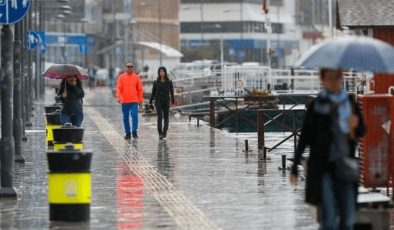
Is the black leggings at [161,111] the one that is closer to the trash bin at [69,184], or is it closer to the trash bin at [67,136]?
the trash bin at [67,136]

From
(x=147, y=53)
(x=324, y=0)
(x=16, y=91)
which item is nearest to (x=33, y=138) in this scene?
(x=16, y=91)

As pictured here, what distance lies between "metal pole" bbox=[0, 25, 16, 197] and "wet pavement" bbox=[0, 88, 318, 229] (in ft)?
0.93

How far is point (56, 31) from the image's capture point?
405 ft

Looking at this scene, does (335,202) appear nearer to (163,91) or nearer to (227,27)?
(163,91)

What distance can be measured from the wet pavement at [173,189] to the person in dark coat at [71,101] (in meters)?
0.87

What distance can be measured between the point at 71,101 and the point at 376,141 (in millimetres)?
12516

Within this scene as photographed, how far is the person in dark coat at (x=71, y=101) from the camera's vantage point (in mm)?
29875

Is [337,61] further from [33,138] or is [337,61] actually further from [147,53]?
[147,53]

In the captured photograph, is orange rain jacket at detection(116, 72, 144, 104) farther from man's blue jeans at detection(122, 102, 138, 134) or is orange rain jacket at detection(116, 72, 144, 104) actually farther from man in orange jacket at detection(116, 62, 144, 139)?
man's blue jeans at detection(122, 102, 138, 134)

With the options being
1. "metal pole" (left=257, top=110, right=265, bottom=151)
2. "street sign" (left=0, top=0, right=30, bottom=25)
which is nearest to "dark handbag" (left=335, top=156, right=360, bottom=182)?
"street sign" (left=0, top=0, right=30, bottom=25)

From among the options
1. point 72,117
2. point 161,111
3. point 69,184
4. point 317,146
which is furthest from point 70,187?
point 161,111

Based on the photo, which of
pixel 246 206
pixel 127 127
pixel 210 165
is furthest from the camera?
pixel 127 127

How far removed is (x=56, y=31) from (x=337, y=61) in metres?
111

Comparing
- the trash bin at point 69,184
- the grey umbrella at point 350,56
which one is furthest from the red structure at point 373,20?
the grey umbrella at point 350,56
